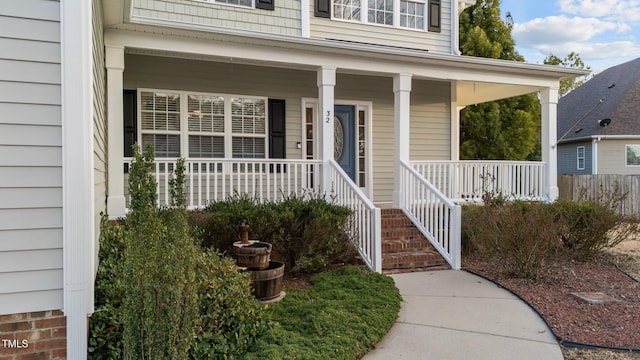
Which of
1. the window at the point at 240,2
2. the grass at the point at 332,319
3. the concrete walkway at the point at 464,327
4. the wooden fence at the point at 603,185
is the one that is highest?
the window at the point at 240,2

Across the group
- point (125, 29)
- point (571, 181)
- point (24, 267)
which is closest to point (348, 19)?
point (125, 29)

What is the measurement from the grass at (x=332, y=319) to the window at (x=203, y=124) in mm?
3852

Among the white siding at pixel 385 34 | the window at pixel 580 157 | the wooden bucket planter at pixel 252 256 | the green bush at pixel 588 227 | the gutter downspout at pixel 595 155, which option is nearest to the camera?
the wooden bucket planter at pixel 252 256

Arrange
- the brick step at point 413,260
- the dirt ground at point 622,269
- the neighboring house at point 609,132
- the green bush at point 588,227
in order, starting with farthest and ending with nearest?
the neighboring house at point 609,132 < the green bush at point 588,227 < the brick step at point 413,260 < the dirt ground at point 622,269

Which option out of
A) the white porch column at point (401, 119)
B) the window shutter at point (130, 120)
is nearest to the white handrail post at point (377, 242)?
the white porch column at point (401, 119)

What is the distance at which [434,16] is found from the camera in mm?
10898

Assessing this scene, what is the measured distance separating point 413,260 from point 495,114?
38.8 feet

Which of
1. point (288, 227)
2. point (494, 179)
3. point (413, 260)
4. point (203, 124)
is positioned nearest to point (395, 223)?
point (413, 260)

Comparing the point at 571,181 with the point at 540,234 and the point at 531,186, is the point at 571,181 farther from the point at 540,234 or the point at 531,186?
the point at 540,234

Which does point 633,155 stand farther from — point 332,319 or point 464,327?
point 332,319

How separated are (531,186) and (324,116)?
186 inches

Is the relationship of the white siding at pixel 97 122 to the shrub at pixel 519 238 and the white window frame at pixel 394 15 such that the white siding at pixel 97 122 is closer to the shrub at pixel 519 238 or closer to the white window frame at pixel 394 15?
the shrub at pixel 519 238

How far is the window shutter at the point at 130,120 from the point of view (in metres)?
7.80

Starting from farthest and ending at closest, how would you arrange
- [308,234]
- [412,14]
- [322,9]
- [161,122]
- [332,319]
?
1. [412,14]
2. [322,9]
3. [161,122]
4. [308,234]
5. [332,319]
